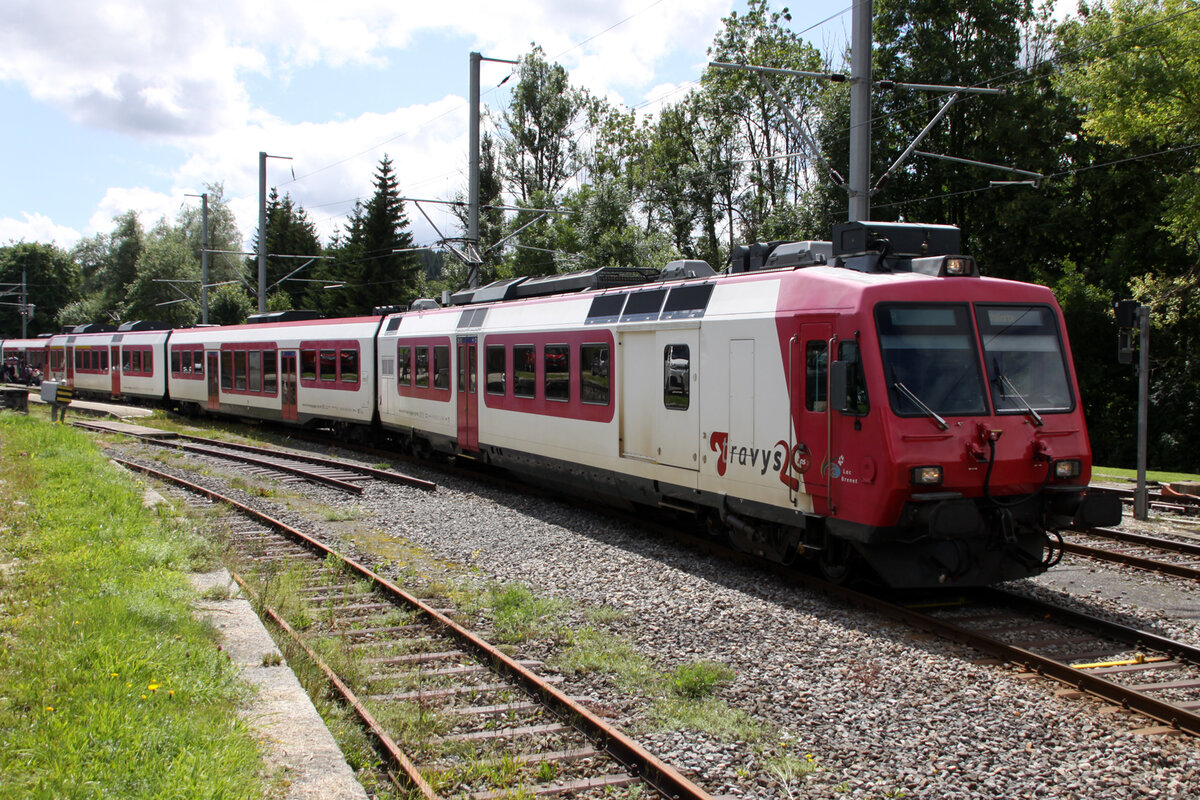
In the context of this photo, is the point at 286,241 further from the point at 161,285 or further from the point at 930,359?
the point at 930,359

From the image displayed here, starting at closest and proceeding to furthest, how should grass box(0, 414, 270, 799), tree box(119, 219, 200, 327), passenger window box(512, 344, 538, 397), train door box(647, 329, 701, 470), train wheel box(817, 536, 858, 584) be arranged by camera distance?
grass box(0, 414, 270, 799) → train wheel box(817, 536, 858, 584) → train door box(647, 329, 701, 470) → passenger window box(512, 344, 538, 397) → tree box(119, 219, 200, 327)

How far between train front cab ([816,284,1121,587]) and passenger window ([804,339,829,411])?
29mm

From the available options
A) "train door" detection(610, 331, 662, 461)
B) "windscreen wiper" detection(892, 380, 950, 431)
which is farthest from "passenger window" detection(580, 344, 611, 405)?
"windscreen wiper" detection(892, 380, 950, 431)

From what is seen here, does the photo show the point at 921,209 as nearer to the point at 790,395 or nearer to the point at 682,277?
the point at 682,277

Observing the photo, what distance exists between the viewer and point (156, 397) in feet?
109

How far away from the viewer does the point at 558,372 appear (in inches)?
532

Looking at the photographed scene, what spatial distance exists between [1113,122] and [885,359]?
76.6 ft

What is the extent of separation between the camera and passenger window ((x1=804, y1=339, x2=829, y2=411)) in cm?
855

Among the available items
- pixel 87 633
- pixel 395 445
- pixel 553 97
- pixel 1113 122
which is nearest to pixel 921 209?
pixel 1113 122

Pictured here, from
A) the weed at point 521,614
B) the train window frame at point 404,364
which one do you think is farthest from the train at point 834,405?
the train window frame at point 404,364

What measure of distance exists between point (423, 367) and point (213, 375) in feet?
43.7

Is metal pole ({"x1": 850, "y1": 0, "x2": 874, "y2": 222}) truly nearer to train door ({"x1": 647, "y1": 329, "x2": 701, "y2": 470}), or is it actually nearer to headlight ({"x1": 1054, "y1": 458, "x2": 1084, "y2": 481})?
train door ({"x1": 647, "y1": 329, "x2": 701, "y2": 470})

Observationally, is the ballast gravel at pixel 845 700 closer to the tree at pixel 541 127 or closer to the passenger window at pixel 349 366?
the passenger window at pixel 349 366

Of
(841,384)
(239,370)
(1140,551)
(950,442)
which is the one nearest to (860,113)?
(1140,551)
